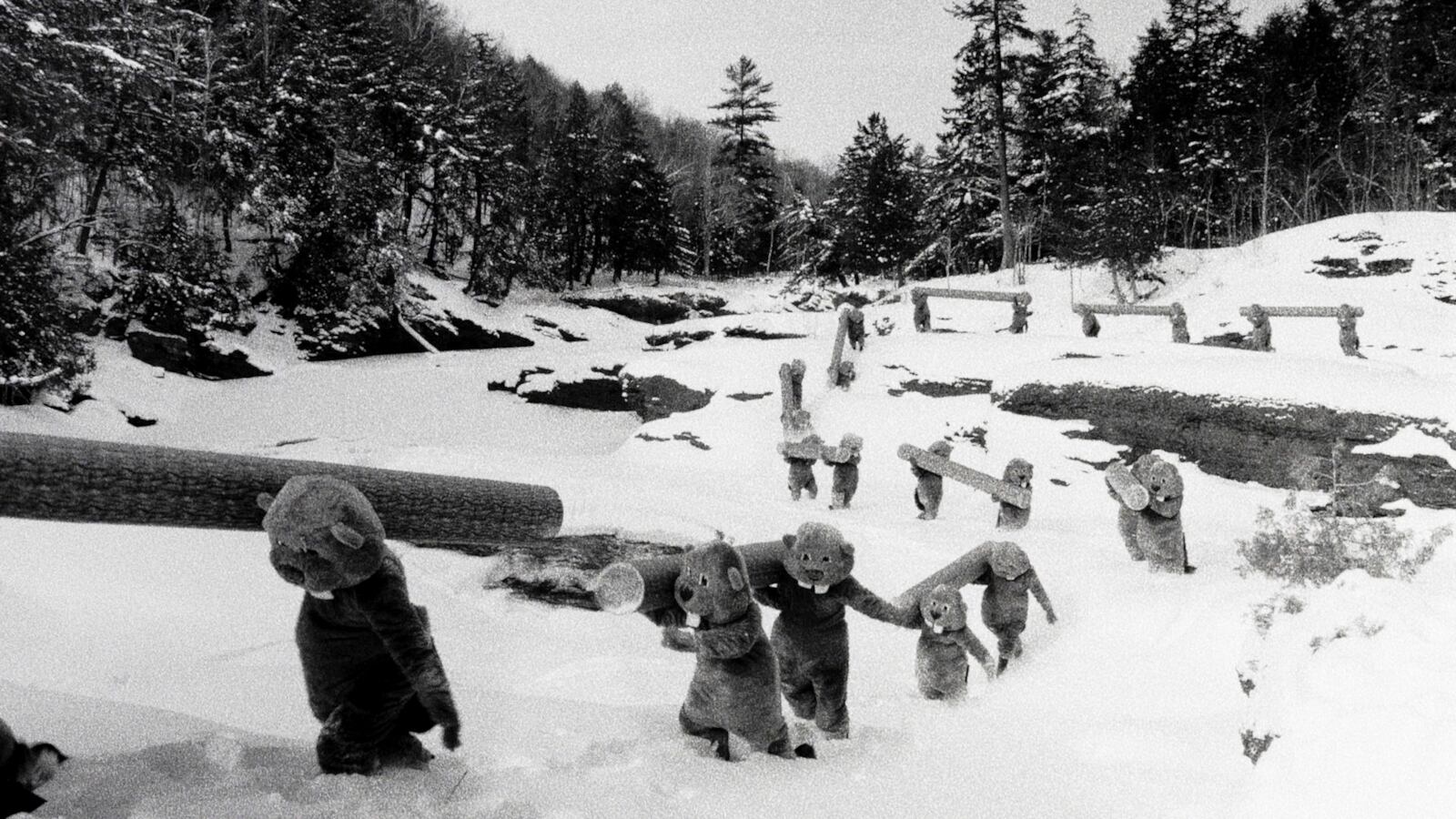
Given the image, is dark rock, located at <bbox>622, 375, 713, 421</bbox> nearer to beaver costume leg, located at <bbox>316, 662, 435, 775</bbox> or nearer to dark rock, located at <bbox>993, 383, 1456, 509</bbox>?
dark rock, located at <bbox>993, 383, 1456, 509</bbox>

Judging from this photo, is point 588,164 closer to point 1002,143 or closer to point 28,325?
point 1002,143

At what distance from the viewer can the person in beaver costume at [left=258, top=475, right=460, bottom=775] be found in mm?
2564

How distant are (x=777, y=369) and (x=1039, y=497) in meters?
7.02

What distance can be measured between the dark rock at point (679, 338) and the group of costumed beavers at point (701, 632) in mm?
19600

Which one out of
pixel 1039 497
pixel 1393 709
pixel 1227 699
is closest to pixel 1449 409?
pixel 1039 497

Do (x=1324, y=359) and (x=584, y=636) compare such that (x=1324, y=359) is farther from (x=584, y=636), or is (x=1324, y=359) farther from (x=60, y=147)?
(x=60, y=147)

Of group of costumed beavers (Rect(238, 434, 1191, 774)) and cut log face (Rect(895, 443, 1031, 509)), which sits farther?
cut log face (Rect(895, 443, 1031, 509))

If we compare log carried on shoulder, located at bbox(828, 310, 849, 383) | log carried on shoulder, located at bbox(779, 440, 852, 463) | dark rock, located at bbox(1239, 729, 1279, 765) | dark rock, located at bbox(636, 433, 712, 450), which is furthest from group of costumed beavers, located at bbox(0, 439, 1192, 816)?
log carried on shoulder, located at bbox(828, 310, 849, 383)

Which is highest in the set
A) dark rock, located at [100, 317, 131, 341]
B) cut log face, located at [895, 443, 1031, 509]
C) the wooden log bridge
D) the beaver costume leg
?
dark rock, located at [100, 317, 131, 341]

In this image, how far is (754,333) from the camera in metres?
23.2

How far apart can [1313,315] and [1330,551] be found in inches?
469

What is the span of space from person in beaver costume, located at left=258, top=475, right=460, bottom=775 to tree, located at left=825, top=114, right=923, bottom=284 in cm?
3017

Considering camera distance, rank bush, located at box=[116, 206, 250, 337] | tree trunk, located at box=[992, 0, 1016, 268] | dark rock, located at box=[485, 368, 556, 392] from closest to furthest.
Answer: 1. bush, located at box=[116, 206, 250, 337]
2. dark rock, located at box=[485, 368, 556, 392]
3. tree trunk, located at box=[992, 0, 1016, 268]

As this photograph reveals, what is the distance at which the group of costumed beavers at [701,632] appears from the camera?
260 centimetres
